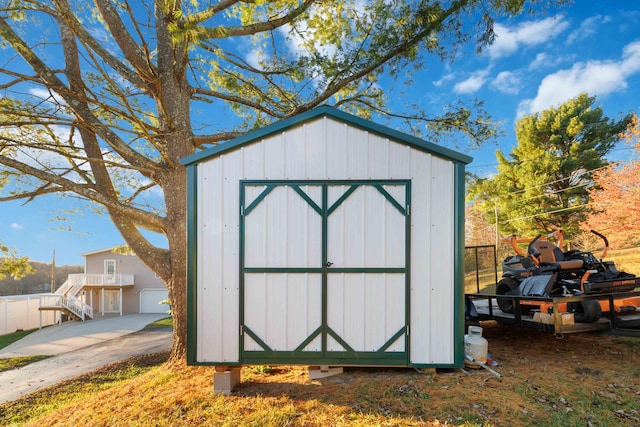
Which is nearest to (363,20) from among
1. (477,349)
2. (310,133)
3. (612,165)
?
(310,133)

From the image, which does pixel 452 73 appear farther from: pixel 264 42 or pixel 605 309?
pixel 605 309

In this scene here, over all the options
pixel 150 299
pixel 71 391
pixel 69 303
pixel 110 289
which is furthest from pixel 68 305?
pixel 71 391

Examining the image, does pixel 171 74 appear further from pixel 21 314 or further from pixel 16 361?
pixel 21 314

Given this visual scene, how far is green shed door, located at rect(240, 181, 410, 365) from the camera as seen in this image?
3977 mm

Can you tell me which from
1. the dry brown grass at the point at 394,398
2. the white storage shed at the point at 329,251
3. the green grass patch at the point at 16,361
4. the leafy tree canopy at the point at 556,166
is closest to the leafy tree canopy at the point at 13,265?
the green grass patch at the point at 16,361

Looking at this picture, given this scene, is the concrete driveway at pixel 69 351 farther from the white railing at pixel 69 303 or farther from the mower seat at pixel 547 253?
the mower seat at pixel 547 253

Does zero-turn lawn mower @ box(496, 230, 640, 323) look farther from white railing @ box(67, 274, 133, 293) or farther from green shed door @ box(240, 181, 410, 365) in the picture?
white railing @ box(67, 274, 133, 293)

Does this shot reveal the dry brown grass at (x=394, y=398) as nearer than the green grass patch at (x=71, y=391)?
Yes

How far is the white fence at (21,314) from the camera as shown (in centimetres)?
1599

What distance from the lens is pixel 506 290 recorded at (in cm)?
552

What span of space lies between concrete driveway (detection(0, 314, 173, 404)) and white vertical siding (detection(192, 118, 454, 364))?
16.7ft

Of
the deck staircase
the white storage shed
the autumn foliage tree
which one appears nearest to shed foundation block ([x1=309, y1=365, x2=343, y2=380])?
the white storage shed

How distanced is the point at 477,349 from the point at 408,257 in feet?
5.21

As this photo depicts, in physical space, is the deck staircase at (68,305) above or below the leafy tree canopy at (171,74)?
below
